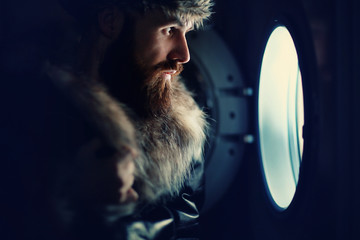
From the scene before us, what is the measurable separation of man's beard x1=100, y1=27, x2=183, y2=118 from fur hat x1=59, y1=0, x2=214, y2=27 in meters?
0.10

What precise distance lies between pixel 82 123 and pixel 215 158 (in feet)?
2.37

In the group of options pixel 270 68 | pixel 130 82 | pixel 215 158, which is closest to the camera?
pixel 130 82

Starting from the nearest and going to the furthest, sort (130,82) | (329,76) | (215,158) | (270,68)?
(329,76)
(130,82)
(270,68)
(215,158)

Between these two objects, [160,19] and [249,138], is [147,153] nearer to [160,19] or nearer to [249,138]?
[160,19]

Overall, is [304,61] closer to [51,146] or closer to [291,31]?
[291,31]

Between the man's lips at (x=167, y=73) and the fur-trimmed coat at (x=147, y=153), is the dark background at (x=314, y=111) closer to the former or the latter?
the fur-trimmed coat at (x=147, y=153)

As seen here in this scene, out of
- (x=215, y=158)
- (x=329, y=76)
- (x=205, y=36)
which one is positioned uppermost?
(x=205, y=36)

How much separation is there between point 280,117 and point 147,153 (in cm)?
57

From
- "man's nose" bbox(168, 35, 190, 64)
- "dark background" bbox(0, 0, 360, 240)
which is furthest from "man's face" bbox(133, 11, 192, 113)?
"dark background" bbox(0, 0, 360, 240)

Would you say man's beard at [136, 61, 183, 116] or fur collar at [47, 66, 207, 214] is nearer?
fur collar at [47, 66, 207, 214]

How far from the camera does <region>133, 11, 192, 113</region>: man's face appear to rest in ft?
3.46

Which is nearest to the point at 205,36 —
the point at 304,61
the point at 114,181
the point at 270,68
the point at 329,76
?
the point at 270,68

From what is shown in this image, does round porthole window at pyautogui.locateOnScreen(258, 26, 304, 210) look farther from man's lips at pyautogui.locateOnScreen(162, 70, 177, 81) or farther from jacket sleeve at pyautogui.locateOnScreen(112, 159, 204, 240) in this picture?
man's lips at pyautogui.locateOnScreen(162, 70, 177, 81)

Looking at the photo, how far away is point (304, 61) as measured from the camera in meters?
0.96
